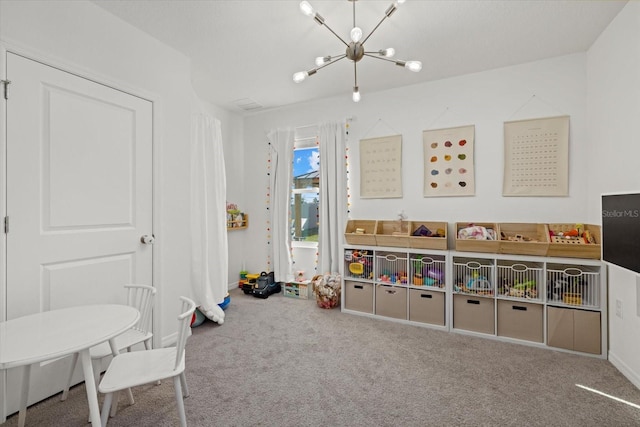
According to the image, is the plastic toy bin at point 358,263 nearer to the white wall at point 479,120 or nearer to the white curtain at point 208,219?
the white wall at point 479,120

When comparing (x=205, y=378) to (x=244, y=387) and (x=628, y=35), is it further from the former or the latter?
(x=628, y=35)

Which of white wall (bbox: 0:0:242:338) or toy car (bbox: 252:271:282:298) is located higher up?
white wall (bbox: 0:0:242:338)

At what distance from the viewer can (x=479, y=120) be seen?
3068 millimetres

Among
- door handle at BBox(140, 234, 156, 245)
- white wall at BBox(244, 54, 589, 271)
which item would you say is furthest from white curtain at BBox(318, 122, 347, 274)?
door handle at BBox(140, 234, 156, 245)

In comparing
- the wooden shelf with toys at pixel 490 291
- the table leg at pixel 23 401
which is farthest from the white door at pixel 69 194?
the wooden shelf with toys at pixel 490 291

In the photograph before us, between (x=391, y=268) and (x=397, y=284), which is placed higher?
(x=391, y=268)

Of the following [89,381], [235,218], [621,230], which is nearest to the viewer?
[89,381]

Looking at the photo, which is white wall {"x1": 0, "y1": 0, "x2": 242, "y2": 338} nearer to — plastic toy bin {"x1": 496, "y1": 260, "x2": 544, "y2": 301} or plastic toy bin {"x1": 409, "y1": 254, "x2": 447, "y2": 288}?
plastic toy bin {"x1": 409, "y1": 254, "x2": 447, "y2": 288}

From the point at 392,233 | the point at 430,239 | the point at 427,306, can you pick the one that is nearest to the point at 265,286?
the point at 392,233

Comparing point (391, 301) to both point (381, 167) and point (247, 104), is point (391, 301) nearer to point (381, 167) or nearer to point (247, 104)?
point (381, 167)

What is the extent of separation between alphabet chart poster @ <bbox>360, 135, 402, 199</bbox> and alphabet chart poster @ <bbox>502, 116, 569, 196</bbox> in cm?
104

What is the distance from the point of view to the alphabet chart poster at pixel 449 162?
311 cm

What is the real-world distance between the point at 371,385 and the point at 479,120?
2634 mm

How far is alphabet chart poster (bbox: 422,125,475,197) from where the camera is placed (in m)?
3.11
